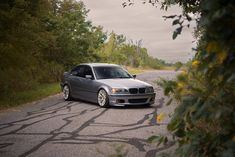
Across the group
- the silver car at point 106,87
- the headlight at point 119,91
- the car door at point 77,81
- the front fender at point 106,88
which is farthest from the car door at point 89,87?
the headlight at point 119,91

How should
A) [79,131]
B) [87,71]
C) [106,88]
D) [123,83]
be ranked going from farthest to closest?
[87,71] < [123,83] < [106,88] < [79,131]

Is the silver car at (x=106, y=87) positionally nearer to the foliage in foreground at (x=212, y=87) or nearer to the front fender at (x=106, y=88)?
the front fender at (x=106, y=88)

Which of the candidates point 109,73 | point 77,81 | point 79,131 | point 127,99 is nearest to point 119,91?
point 127,99

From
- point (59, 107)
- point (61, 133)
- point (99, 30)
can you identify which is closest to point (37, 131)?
point (61, 133)

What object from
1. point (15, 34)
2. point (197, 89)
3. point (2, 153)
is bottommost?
point (2, 153)

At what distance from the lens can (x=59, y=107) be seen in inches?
577

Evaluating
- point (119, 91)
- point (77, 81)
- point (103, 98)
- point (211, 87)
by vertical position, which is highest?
point (211, 87)

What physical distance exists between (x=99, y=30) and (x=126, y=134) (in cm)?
3307

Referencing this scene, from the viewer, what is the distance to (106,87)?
1412 centimetres

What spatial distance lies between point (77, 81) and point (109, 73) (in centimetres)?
142

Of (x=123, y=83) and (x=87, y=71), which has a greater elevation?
(x=87, y=71)

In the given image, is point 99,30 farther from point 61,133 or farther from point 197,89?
point 197,89

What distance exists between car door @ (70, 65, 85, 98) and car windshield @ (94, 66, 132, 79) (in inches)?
32.3

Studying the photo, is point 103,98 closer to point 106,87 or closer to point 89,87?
point 106,87
